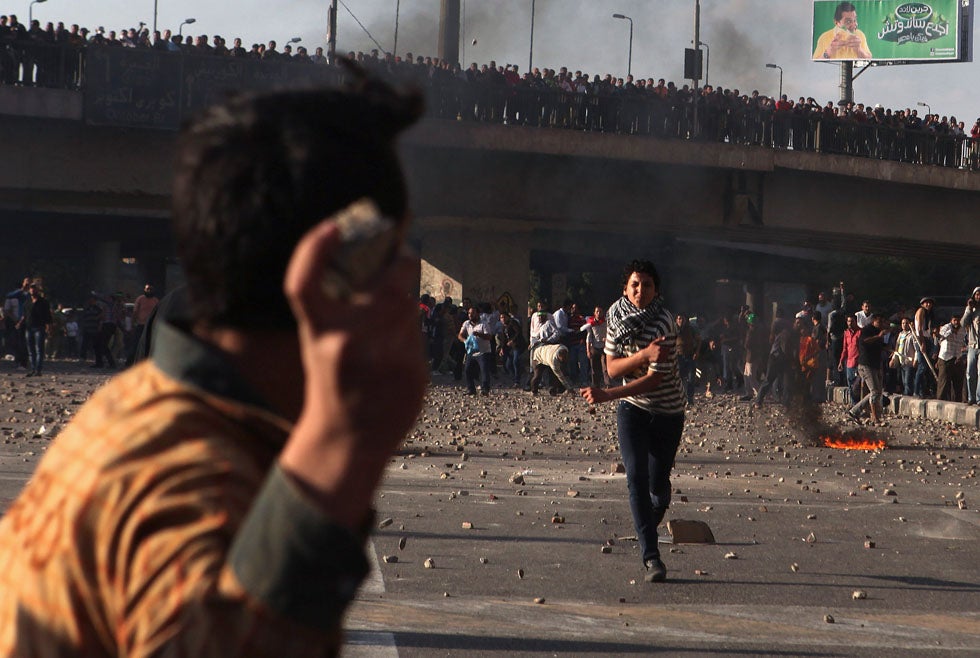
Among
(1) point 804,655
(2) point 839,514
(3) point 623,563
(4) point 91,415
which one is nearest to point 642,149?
(2) point 839,514

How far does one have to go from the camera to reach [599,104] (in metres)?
33.9

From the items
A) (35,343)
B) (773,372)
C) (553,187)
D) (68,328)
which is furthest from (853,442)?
(68,328)

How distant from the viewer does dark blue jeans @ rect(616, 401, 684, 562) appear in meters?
8.26

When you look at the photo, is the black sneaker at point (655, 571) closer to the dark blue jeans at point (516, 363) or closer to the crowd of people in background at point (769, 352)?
the crowd of people in background at point (769, 352)

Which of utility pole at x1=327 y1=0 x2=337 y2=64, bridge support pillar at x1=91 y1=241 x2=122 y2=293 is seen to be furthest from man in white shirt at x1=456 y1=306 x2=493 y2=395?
bridge support pillar at x1=91 y1=241 x2=122 y2=293

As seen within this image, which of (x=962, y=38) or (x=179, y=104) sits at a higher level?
(x=962, y=38)

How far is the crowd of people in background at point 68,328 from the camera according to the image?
2722cm

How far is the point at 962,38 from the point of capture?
223 feet

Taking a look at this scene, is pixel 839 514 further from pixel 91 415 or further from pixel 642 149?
pixel 642 149

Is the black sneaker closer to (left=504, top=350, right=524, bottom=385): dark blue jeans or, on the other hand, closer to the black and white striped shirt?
the black and white striped shirt

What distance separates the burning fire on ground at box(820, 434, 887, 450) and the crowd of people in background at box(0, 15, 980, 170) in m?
13.4

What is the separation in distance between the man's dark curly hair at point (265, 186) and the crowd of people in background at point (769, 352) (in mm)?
18208

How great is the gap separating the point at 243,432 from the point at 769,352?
85.5 feet

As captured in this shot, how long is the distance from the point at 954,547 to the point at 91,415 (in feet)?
29.5
